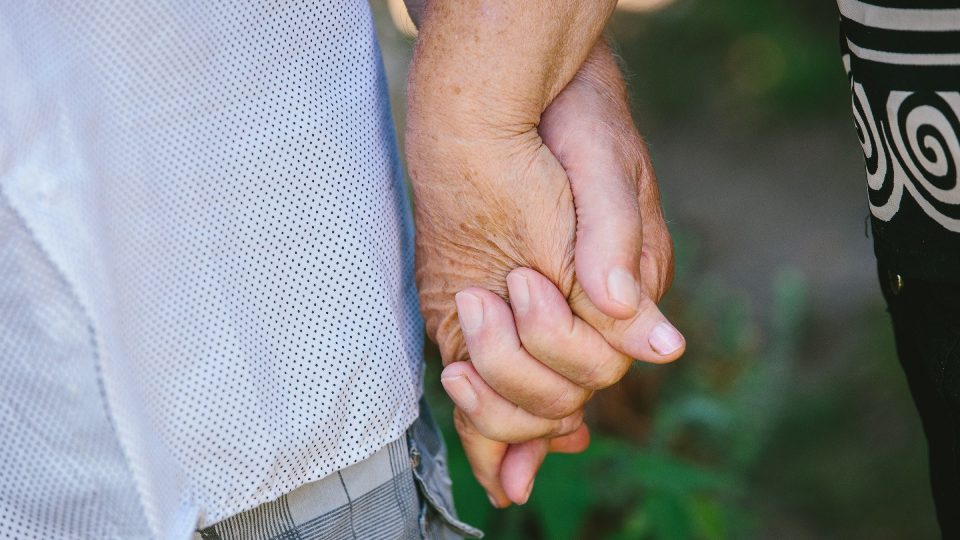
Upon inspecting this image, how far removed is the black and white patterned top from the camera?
32.3 inches

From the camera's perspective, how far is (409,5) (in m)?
1.25

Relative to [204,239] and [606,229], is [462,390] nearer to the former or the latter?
[606,229]

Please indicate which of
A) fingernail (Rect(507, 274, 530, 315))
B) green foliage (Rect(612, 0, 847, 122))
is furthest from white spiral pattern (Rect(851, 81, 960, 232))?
green foliage (Rect(612, 0, 847, 122))

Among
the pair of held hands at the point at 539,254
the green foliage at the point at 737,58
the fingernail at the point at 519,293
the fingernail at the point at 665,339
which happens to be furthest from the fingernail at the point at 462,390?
A: the green foliage at the point at 737,58

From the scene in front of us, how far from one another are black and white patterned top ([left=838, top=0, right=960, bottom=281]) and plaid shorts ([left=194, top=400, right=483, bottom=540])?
58 centimetres

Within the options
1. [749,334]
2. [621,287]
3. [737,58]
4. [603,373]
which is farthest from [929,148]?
[737,58]

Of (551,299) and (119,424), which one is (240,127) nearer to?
(119,424)

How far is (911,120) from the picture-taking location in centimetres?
86

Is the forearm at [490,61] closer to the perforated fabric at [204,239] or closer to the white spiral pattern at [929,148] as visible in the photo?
the perforated fabric at [204,239]

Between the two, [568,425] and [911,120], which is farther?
[568,425]

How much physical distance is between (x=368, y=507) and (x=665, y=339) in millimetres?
380

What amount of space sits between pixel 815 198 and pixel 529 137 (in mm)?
3294

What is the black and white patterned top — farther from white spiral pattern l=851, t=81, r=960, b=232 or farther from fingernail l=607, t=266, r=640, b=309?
fingernail l=607, t=266, r=640, b=309

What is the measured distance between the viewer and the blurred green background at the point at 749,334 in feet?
6.48
